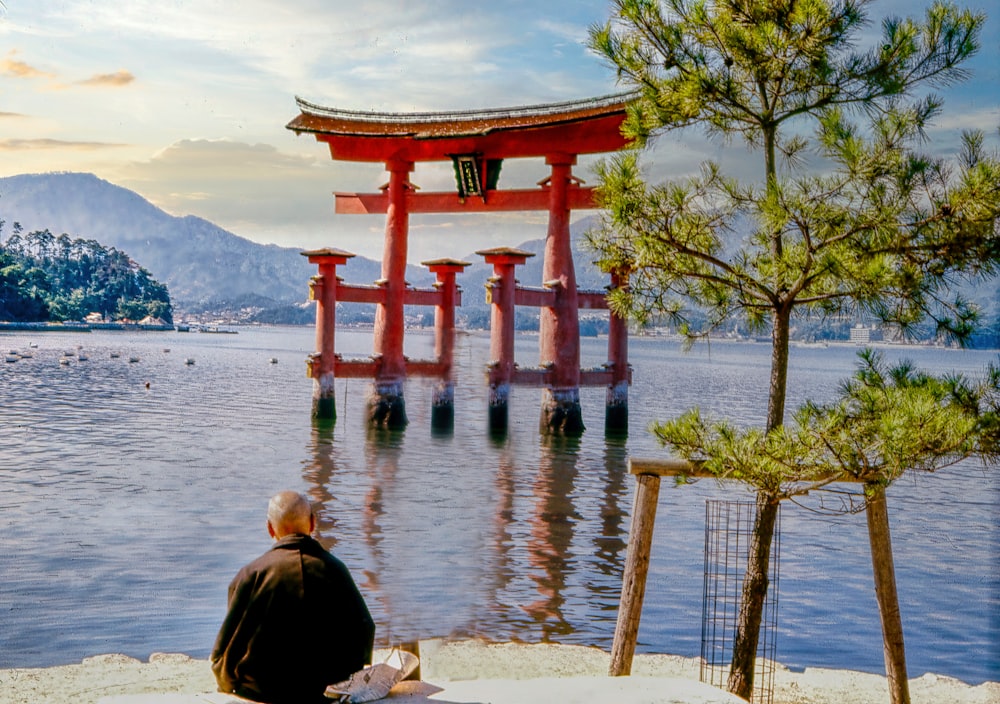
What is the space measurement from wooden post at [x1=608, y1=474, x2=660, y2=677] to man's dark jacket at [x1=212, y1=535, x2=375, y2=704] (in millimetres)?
2117

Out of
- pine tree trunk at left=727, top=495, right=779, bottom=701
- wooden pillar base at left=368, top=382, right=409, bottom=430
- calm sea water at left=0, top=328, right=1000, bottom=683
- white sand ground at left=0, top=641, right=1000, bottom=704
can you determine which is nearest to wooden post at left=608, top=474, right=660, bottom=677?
white sand ground at left=0, top=641, right=1000, bottom=704

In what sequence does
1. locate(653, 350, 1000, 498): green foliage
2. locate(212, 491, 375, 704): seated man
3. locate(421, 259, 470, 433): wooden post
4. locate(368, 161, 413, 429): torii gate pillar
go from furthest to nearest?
1. locate(421, 259, 470, 433): wooden post
2. locate(368, 161, 413, 429): torii gate pillar
3. locate(653, 350, 1000, 498): green foliage
4. locate(212, 491, 375, 704): seated man

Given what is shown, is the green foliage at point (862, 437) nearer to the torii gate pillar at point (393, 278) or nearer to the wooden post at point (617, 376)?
the wooden post at point (617, 376)

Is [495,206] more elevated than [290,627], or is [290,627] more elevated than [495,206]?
[495,206]

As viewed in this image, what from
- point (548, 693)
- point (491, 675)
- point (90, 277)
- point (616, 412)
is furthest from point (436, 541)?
point (90, 277)

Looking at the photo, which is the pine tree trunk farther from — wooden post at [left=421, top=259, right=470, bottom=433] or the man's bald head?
wooden post at [left=421, top=259, right=470, bottom=433]

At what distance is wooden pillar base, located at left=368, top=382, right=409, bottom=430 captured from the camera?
23.5 metres

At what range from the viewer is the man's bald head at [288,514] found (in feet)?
12.8

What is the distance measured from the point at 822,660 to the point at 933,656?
3.59 ft

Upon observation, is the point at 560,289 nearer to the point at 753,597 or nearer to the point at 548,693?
the point at 753,597

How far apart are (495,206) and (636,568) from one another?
57.1ft

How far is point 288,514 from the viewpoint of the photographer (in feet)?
12.8

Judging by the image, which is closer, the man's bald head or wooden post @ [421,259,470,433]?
the man's bald head

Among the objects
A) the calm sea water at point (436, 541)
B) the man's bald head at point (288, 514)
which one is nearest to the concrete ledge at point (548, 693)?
the man's bald head at point (288, 514)
